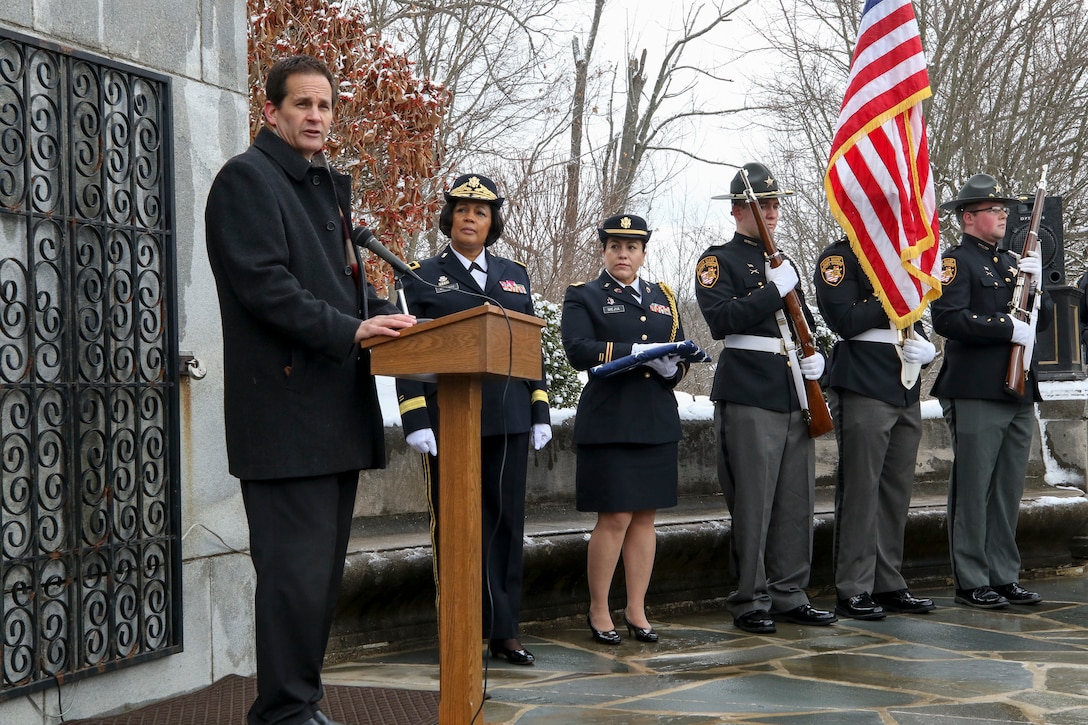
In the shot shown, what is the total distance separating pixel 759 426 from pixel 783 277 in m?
0.73

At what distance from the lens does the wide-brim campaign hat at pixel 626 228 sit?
6059 millimetres

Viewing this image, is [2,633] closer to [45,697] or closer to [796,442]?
[45,697]

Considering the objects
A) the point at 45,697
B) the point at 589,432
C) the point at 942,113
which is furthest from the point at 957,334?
the point at 942,113

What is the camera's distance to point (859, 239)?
6.61 metres

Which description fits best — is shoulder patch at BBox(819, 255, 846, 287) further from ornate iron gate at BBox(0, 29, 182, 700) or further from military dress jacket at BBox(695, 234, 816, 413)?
ornate iron gate at BBox(0, 29, 182, 700)

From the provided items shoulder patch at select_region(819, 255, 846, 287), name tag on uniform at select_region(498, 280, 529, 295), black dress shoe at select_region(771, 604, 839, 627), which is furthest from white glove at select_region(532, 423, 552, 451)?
shoulder patch at select_region(819, 255, 846, 287)

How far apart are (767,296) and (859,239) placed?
2.71 ft

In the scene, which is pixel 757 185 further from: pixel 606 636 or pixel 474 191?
pixel 606 636

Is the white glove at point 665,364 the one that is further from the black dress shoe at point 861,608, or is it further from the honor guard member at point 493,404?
the black dress shoe at point 861,608

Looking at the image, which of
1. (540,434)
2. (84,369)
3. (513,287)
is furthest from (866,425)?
(84,369)

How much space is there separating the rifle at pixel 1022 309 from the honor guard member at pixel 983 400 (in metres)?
0.04

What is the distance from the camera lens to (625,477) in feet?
19.2

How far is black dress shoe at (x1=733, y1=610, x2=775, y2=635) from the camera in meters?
6.13

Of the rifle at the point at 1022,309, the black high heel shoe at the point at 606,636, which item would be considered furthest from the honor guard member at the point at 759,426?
the rifle at the point at 1022,309
